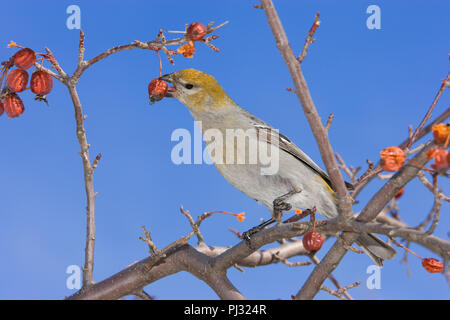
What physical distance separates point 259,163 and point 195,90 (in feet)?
3.22

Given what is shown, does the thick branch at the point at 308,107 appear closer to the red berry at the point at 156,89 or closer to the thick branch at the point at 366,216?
the thick branch at the point at 366,216

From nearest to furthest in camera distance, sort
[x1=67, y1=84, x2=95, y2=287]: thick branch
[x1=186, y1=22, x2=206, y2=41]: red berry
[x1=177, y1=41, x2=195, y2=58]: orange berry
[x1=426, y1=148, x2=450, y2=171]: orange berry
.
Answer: [x1=426, y1=148, x2=450, y2=171]: orange berry, [x1=186, y1=22, x2=206, y2=41]: red berry, [x1=177, y1=41, x2=195, y2=58]: orange berry, [x1=67, y1=84, x2=95, y2=287]: thick branch

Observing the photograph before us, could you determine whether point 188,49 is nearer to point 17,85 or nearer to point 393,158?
point 17,85

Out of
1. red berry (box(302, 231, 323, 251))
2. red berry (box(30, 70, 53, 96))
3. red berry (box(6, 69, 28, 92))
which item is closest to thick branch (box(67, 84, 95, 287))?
red berry (box(30, 70, 53, 96))

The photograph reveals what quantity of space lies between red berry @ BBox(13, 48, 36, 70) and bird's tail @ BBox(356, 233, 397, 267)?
2678 mm

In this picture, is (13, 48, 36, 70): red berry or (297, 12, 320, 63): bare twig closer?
(297, 12, 320, 63): bare twig

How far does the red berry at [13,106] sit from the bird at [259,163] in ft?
4.35

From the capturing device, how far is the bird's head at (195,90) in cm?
432

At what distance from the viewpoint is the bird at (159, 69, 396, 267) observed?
3.88 m

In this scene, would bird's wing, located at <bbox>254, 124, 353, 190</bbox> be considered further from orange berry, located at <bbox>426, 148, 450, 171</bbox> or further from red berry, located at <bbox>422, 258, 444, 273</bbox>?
orange berry, located at <bbox>426, 148, 450, 171</bbox>

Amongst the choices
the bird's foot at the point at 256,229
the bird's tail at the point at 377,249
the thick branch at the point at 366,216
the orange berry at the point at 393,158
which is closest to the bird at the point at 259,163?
the bird's tail at the point at 377,249

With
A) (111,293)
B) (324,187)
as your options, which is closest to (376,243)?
(324,187)
